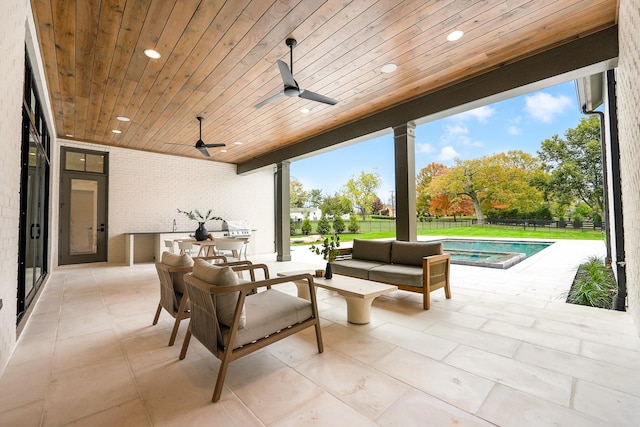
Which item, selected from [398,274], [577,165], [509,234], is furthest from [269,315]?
[577,165]

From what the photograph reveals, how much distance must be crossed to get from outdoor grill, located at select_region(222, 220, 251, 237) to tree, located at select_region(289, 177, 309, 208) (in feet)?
35.8

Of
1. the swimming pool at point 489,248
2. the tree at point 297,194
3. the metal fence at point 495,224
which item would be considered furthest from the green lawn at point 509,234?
the tree at point 297,194

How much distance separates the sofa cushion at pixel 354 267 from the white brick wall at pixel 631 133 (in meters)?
2.61

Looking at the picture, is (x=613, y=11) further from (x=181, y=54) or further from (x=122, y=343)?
(x=122, y=343)

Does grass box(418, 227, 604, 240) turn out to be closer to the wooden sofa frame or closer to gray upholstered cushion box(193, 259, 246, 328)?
the wooden sofa frame

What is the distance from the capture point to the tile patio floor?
1.57 meters

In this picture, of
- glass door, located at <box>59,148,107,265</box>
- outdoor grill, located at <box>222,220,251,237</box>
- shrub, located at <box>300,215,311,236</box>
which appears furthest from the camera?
shrub, located at <box>300,215,311,236</box>

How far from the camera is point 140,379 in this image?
6.40 ft

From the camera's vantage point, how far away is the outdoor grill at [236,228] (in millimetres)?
8391

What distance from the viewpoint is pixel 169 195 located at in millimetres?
8055

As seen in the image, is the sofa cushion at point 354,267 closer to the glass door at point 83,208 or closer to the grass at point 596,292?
the grass at point 596,292

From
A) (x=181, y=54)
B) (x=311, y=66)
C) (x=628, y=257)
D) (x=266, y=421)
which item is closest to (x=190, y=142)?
(x=181, y=54)

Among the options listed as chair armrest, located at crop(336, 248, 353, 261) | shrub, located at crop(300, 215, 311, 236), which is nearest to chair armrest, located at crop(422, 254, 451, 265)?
chair armrest, located at crop(336, 248, 353, 261)

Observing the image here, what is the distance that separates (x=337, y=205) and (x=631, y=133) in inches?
638
